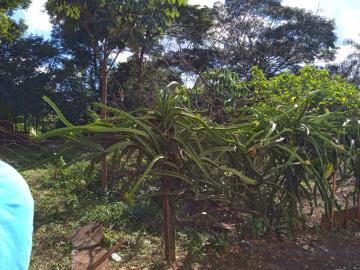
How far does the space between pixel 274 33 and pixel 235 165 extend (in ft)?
60.9

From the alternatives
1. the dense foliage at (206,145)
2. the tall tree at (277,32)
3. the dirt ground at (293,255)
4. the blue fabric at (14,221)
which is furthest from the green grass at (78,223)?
the tall tree at (277,32)

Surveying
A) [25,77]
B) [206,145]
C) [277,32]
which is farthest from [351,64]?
[206,145]

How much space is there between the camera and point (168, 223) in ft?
11.2

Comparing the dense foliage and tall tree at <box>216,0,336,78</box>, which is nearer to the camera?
the dense foliage

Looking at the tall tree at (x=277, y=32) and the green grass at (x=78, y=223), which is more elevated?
the tall tree at (x=277, y=32)

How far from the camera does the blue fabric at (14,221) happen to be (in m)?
0.80

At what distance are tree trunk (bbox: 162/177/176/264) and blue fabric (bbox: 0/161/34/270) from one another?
2525 millimetres

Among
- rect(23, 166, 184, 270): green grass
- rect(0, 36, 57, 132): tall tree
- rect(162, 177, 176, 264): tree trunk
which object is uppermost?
rect(0, 36, 57, 132): tall tree

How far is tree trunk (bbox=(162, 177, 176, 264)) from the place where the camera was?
3.41 m

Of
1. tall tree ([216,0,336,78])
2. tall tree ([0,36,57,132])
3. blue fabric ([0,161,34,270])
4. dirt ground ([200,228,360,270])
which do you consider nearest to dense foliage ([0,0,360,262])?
dirt ground ([200,228,360,270])

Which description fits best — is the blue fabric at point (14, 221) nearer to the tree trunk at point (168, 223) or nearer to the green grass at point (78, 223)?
the tree trunk at point (168, 223)

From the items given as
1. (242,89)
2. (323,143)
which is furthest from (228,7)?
(323,143)

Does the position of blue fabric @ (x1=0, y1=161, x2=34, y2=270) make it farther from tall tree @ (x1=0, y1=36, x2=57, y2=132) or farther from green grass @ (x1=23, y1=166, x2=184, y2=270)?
tall tree @ (x1=0, y1=36, x2=57, y2=132)

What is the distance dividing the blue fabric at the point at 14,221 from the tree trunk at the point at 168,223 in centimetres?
252
